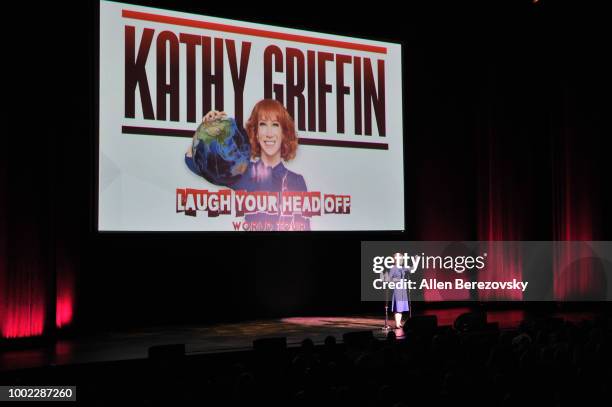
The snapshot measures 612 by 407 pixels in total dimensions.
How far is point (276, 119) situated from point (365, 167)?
1570 mm

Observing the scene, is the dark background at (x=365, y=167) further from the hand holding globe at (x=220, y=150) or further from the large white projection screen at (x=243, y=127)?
the hand holding globe at (x=220, y=150)

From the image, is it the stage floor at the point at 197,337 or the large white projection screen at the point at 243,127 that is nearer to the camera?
the stage floor at the point at 197,337

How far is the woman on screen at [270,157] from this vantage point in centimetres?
918

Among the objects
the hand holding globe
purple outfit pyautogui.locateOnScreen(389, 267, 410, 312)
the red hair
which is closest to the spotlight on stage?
purple outfit pyautogui.locateOnScreen(389, 267, 410, 312)

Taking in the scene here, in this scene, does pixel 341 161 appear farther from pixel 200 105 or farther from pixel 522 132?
pixel 522 132

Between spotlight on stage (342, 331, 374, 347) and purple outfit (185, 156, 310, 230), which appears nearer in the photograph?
spotlight on stage (342, 331, 374, 347)

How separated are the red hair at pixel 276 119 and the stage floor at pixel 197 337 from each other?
2430mm

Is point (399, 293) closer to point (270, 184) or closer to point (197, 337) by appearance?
point (270, 184)

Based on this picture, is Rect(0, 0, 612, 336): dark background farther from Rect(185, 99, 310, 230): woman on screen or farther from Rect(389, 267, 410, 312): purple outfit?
Rect(389, 267, 410, 312): purple outfit

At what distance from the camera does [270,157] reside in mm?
9367

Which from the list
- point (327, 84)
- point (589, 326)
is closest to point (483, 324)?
point (589, 326)

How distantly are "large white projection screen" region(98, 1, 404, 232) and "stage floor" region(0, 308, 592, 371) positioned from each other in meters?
1.37

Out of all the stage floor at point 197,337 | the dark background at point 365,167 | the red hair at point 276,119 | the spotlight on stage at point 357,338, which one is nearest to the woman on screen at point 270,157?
the red hair at point 276,119

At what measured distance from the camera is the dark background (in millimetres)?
8031
